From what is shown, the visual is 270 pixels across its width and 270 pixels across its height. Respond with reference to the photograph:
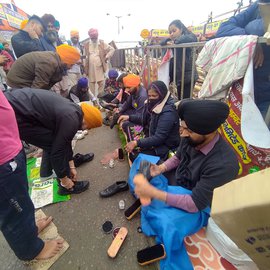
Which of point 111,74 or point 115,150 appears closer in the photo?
point 115,150

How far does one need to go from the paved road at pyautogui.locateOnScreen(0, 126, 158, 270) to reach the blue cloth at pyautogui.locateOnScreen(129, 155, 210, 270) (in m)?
0.27

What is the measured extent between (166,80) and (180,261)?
255cm

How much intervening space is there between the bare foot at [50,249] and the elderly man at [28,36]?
9.87ft

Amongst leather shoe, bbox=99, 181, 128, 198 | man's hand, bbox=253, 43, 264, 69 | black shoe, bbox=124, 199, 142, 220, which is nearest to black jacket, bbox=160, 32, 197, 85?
man's hand, bbox=253, 43, 264, 69

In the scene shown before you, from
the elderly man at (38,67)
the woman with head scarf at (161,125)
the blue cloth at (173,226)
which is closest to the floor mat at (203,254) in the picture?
the blue cloth at (173,226)

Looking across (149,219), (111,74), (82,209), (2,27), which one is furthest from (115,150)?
(2,27)

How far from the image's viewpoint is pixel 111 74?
503cm

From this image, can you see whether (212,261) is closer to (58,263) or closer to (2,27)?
(58,263)

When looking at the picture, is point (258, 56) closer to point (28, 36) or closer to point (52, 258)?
point (52, 258)

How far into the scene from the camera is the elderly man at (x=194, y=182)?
4.24 feet

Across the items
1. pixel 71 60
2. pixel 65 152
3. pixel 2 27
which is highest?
pixel 2 27

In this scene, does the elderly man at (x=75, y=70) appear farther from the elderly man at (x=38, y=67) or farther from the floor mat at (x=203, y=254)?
the floor mat at (x=203, y=254)

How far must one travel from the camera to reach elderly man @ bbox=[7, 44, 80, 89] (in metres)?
2.46

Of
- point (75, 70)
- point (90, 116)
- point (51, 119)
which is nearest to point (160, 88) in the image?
point (90, 116)
